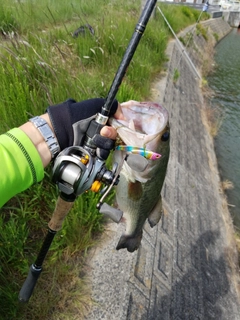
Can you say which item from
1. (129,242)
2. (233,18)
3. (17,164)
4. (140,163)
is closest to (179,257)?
(129,242)

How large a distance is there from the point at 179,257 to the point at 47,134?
266 cm

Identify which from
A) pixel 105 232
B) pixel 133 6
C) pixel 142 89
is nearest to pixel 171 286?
pixel 105 232

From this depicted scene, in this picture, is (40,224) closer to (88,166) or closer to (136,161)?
(136,161)

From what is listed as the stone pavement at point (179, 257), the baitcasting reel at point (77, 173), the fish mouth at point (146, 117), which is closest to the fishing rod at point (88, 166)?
the baitcasting reel at point (77, 173)

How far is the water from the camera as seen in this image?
669 centimetres

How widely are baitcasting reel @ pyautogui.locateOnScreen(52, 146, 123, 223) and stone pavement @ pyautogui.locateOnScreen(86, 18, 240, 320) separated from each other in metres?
1.35

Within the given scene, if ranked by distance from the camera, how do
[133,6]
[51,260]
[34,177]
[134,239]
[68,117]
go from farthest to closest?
[133,6] → [51,260] → [134,239] → [68,117] → [34,177]

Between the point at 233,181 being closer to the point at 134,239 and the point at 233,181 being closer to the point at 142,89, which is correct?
the point at 142,89

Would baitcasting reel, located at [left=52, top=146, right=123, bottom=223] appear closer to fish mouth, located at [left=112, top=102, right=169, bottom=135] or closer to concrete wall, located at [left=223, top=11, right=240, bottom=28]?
fish mouth, located at [left=112, top=102, right=169, bottom=135]

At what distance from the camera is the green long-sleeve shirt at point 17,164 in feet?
3.54

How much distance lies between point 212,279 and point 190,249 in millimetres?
463

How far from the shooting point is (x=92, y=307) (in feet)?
7.50

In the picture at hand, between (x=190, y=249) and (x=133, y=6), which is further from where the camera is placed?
(x=133, y=6)

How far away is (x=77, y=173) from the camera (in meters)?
1.23
